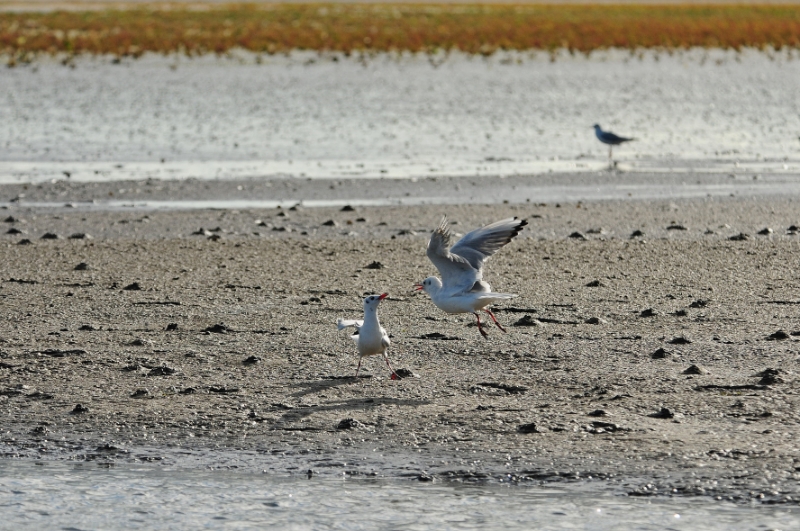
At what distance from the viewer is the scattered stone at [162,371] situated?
8078 mm

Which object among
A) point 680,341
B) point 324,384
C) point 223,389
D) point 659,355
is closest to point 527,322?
point 680,341

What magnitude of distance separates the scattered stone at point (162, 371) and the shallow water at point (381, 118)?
34.9 ft

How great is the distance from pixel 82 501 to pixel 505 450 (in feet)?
6.72

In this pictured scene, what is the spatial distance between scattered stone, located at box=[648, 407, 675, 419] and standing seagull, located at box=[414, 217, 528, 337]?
1472 millimetres

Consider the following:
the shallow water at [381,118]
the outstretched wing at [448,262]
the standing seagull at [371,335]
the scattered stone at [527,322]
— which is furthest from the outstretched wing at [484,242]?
the shallow water at [381,118]

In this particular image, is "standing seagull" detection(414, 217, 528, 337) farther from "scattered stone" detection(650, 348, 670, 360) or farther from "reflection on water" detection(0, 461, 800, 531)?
"reflection on water" detection(0, 461, 800, 531)

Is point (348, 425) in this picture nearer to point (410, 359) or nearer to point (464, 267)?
point (410, 359)

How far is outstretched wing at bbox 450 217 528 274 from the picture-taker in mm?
8938

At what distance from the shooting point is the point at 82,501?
244 inches

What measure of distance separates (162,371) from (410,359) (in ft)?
5.07

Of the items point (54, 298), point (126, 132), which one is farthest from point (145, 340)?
point (126, 132)

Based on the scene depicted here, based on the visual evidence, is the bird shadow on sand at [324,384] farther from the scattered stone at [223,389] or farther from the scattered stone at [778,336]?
the scattered stone at [778,336]

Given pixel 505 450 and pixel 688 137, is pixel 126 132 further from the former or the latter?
pixel 505 450

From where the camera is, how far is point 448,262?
8.74 metres
